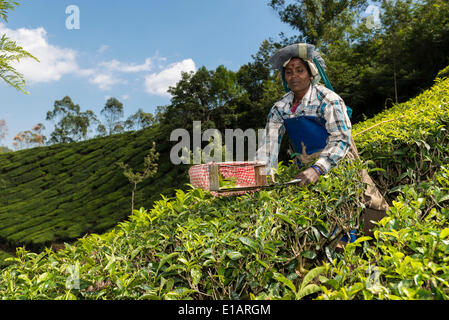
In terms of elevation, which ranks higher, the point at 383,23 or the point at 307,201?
the point at 383,23

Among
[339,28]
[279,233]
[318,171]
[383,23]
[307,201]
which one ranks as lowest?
[279,233]

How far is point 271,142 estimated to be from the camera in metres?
2.56

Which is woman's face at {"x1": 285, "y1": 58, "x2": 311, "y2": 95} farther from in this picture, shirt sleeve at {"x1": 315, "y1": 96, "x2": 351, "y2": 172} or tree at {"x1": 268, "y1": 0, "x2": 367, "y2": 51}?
tree at {"x1": 268, "y1": 0, "x2": 367, "y2": 51}

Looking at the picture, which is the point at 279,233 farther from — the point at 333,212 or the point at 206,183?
the point at 206,183

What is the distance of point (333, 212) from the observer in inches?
69.7

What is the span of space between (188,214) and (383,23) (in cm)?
1641

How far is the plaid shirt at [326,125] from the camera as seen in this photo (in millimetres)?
2139

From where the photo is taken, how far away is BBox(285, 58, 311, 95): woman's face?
98.0 inches

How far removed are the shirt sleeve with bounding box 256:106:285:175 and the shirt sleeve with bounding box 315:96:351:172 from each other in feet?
1.38

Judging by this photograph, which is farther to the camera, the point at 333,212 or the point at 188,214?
the point at 188,214

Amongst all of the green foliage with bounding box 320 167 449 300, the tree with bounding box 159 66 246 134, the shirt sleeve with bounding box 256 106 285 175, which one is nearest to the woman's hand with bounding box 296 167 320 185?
the shirt sleeve with bounding box 256 106 285 175

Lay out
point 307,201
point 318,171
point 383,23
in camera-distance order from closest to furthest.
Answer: point 307,201 < point 318,171 < point 383,23
